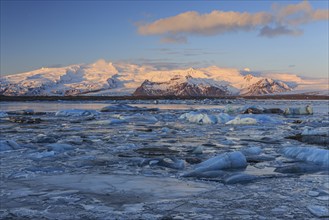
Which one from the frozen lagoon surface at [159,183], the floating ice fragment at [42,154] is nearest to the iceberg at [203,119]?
the frozen lagoon surface at [159,183]

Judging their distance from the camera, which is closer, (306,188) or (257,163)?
(306,188)

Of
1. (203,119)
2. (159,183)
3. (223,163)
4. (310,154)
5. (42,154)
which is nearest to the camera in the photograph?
(159,183)

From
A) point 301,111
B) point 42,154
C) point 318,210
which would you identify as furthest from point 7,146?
point 301,111

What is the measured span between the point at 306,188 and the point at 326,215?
1292mm

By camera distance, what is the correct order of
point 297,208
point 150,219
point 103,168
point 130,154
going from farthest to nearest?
point 130,154 < point 103,168 < point 297,208 < point 150,219

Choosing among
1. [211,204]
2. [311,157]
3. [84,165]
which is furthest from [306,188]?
[84,165]

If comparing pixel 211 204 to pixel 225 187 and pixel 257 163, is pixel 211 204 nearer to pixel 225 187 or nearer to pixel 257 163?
pixel 225 187

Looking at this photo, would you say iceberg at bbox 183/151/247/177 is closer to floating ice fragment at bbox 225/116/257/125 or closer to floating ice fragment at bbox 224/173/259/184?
floating ice fragment at bbox 224/173/259/184

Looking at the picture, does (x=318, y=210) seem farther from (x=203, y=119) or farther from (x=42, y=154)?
(x=203, y=119)

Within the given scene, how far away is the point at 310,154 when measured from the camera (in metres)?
7.84

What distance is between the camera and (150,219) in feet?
13.4

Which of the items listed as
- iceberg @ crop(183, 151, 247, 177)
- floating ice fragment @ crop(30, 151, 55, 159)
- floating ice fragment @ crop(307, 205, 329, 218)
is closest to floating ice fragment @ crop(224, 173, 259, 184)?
iceberg @ crop(183, 151, 247, 177)

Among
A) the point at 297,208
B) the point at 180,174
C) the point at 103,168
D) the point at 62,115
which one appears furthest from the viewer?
the point at 62,115

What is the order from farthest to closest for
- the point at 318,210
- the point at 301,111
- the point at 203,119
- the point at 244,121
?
1. the point at 301,111
2. the point at 203,119
3. the point at 244,121
4. the point at 318,210
